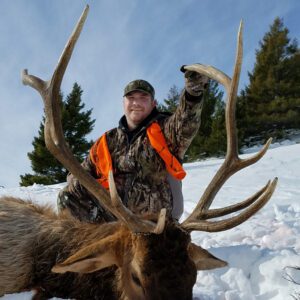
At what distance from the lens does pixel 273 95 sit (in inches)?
1002

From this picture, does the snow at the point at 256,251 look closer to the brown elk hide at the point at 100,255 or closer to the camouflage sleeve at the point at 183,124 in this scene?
the brown elk hide at the point at 100,255

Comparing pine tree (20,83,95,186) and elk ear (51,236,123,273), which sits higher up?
pine tree (20,83,95,186)

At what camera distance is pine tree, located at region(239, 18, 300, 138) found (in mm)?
24547

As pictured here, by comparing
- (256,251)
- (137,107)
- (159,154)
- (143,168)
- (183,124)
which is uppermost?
(137,107)

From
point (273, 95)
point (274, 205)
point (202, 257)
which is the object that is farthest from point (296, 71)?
point (202, 257)

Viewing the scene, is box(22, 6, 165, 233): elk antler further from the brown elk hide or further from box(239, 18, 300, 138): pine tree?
box(239, 18, 300, 138): pine tree

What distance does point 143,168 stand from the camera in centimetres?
527

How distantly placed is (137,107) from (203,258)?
8.89 ft

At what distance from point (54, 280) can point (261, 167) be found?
10.6m

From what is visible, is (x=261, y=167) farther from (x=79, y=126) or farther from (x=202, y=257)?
(x=79, y=126)

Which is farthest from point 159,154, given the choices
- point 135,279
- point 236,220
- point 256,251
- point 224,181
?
point 135,279

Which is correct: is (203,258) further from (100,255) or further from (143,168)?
(143,168)

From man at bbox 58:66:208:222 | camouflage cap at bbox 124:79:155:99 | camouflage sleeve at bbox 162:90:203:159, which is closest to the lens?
camouflage sleeve at bbox 162:90:203:159

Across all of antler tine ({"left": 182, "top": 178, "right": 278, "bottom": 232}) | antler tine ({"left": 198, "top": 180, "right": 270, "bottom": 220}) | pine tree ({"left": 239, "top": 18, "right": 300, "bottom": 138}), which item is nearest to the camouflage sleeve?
antler tine ({"left": 198, "top": 180, "right": 270, "bottom": 220})
